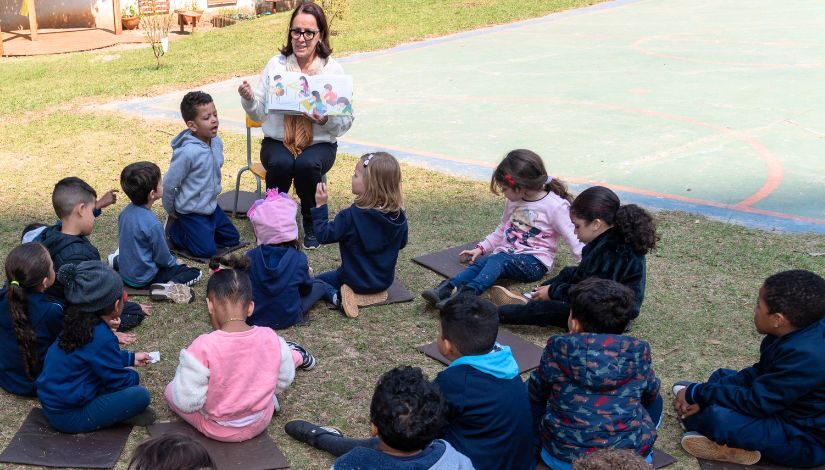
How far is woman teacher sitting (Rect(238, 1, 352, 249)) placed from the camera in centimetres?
627

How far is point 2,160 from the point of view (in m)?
8.18

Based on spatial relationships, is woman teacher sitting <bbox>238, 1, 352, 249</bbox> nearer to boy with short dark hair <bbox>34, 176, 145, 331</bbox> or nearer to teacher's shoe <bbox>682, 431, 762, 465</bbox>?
boy with short dark hair <bbox>34, 176, 145, 331</bbox>

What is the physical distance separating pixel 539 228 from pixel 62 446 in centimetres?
312

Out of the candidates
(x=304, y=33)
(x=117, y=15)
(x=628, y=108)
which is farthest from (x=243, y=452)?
(x=117, y=15)

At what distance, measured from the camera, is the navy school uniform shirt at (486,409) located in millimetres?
3271

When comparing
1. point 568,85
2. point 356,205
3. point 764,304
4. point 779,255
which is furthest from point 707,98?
point 764,304

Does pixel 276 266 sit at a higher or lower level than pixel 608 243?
lower

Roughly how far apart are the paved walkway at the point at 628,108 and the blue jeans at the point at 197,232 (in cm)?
268

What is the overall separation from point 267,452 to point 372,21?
14078 mm

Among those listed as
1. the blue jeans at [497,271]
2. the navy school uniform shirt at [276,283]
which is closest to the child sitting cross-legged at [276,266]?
the navy school uniform shirt at [276,283]

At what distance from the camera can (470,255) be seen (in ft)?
19.3

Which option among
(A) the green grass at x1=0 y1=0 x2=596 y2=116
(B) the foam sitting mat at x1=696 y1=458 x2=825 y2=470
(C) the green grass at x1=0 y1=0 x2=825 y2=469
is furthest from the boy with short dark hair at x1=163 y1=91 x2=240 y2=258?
(A) the green grass at x1=0 y1=0 x2=596 y2=116

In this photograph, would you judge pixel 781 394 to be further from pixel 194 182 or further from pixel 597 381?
pixel 194 182

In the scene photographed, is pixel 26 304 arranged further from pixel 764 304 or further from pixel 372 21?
pixel 372 21
